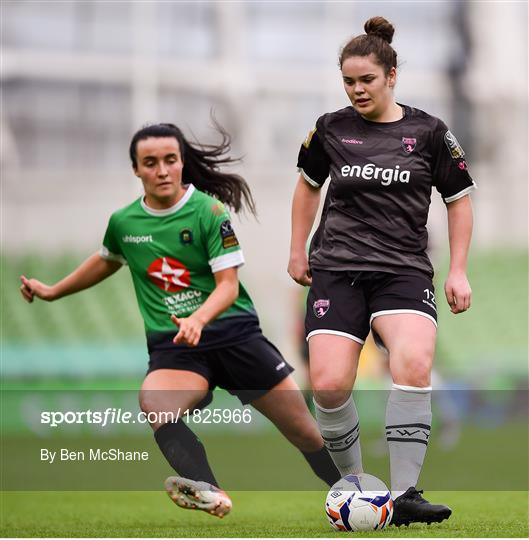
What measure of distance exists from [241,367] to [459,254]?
1.18m

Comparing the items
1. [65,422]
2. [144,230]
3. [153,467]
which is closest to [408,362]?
[144,230]

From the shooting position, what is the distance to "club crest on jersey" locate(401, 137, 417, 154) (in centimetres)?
532

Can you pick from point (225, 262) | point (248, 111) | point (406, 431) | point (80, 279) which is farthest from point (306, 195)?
point (248, 111)

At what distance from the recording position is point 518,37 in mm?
23641

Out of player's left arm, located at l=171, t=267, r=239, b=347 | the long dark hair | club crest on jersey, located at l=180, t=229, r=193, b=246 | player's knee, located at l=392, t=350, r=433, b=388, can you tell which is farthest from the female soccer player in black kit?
the long dark hair

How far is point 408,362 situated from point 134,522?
181cm

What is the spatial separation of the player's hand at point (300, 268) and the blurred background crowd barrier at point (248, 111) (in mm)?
12715

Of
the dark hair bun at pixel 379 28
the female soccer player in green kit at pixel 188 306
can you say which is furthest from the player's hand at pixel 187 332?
the dark hair bun at pixel 379 28

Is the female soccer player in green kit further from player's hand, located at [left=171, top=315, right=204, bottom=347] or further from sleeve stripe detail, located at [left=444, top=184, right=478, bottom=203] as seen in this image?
sleeve stripe detail, located at [left=444, top=184, right=478, bottom=203]

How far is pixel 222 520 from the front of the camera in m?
6.21

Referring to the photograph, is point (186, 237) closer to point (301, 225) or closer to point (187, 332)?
point (301, 225)

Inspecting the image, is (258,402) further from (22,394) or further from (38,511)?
(22,394)

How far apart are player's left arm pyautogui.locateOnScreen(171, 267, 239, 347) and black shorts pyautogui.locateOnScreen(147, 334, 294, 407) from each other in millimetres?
299

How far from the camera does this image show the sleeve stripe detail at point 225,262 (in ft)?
18.8
